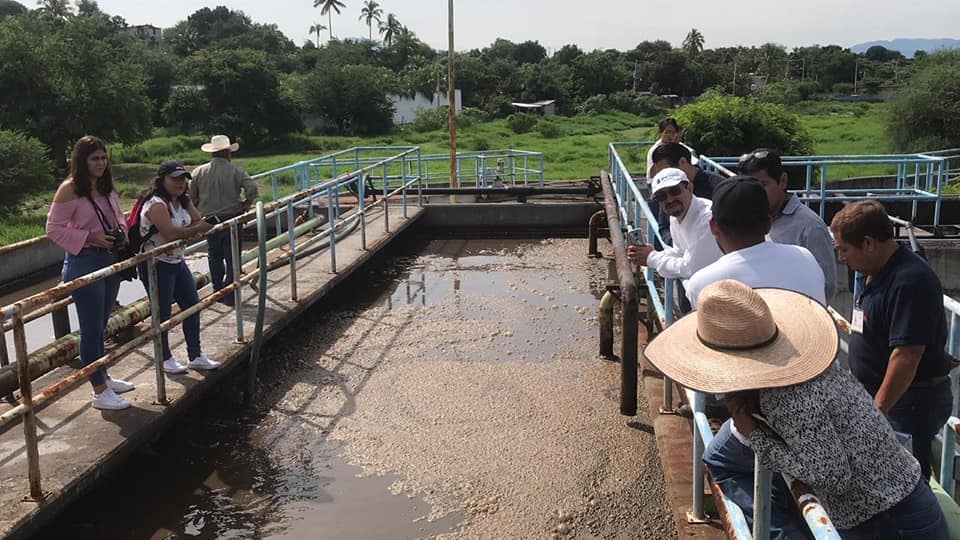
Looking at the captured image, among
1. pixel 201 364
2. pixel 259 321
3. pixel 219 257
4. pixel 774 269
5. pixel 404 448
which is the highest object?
pixel 774 269

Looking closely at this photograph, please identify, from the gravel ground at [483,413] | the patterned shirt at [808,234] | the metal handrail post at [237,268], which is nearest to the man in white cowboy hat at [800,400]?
the patterned shirt at [808,234]

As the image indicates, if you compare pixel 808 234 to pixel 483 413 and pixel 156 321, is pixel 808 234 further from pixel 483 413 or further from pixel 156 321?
pixel 156 321

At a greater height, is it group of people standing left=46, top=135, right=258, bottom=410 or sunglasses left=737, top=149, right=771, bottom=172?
sunglasses left=737, top=149, right=771, bottom=172

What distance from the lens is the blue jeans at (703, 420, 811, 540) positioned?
7.80ft

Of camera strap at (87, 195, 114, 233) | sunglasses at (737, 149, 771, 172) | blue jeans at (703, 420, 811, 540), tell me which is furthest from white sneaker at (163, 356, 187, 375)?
blue jeans at (703, 420, 811, 540)

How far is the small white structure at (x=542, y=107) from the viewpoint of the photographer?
205ft

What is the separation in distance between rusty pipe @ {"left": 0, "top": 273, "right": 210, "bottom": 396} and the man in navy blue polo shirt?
4.18 m

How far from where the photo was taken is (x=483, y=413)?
5875 mm

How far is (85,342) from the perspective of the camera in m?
4.83

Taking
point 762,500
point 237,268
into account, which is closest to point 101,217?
point 237,268

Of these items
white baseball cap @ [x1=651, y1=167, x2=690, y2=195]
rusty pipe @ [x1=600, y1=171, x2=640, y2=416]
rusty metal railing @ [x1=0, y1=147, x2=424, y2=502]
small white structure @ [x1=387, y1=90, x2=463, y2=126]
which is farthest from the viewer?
small white structure @ [x1=387, y1=90, x2=463, y2=126]

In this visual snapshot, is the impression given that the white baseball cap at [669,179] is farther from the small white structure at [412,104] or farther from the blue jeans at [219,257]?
the small white structure at [412,104]

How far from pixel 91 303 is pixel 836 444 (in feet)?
13.3

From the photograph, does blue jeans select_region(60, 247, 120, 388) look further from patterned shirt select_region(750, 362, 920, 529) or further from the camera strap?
patterned shirt select_region(750, 362, 920, 529)
